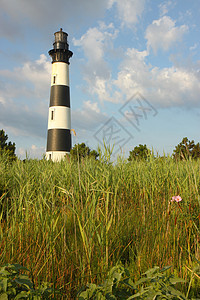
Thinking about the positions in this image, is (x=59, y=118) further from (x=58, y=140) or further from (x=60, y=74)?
(x=60, y=74)

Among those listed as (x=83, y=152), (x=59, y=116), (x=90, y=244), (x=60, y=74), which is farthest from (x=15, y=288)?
(x=60, y=74)

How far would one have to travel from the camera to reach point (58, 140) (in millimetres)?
18375

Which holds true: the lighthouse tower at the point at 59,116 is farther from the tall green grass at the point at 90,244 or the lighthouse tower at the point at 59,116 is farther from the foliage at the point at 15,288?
the foliage at the point at 15,288

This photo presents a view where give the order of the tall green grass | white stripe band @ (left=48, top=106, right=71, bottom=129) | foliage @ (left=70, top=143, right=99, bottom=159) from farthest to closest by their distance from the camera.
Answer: white stripe band @ (left=48, top=106, right=71, bottom=129)
foliage @ (left=70, top=143, right=99, bottom=159)
the tall green grass

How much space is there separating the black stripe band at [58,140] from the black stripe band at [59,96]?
216cm

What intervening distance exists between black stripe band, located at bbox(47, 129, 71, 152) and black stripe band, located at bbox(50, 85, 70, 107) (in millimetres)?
2156

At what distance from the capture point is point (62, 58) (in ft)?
67.7

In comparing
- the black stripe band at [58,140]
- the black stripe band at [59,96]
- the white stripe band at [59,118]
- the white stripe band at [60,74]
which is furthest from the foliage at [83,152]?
the white stripe band at [60,74]

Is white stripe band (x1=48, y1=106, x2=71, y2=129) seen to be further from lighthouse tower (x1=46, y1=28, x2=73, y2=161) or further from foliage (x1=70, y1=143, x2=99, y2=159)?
foliage (x1=70, y1=143, x2=99, y2=159)

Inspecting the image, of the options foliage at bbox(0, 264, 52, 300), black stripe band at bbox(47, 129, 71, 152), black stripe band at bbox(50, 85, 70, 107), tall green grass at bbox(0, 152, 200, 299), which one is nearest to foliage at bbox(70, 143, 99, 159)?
tall green grass at bbox(0, 152, 200, 299)

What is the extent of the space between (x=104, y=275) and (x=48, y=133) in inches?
707

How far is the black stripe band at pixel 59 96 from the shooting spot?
18.9 meters

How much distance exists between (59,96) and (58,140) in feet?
11.7

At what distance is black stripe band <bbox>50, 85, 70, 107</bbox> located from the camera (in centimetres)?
1886
